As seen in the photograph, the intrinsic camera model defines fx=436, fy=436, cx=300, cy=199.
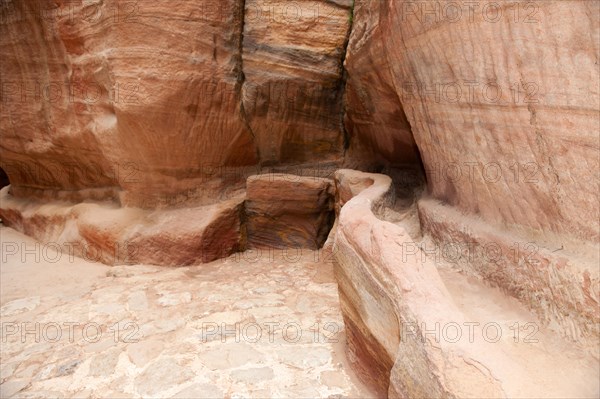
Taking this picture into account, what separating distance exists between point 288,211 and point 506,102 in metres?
3.76

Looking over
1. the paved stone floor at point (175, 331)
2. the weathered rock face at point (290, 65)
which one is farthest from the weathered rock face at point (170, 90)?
the paved stone floor at point (175, 331)

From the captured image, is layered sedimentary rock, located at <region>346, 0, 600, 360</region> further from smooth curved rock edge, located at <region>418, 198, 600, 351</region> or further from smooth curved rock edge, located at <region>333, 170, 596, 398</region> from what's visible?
smooth curved rock edge, located at <region>333, 170, 596, 398</region>

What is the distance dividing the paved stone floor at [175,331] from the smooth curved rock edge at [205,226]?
0.24 m

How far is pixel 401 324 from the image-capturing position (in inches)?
78.4

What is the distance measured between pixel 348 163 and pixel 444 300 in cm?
404

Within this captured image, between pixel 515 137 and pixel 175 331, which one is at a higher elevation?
pixel 515 137

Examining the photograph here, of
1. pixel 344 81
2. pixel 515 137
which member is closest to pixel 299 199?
pixel 344 81

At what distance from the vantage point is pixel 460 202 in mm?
2947

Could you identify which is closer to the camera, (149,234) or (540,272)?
(540,272)

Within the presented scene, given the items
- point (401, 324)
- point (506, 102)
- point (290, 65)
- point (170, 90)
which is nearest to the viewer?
point (401, 324)

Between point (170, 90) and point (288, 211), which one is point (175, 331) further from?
point (170, 90)

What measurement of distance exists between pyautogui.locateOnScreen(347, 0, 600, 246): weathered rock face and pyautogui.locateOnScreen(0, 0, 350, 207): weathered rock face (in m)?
2.21

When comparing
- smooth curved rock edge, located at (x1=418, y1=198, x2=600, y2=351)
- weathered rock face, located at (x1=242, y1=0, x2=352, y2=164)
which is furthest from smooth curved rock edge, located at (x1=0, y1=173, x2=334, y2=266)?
smooth curved rock edge, located at (x1=418, y1=198, x2=600, y2=351)

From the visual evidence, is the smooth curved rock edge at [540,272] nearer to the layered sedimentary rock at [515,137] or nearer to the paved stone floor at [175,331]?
the layered sedimentary rock at [515,137]
